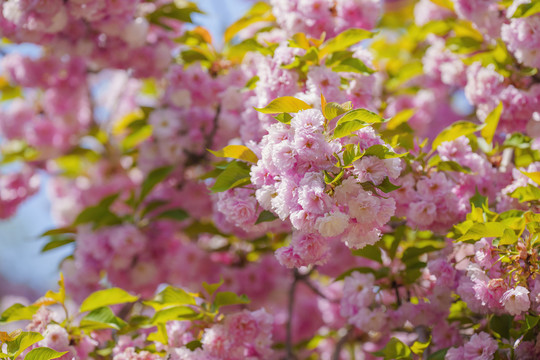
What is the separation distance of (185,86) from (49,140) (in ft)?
4.62

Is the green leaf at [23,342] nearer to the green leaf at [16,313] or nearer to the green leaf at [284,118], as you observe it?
the green leaf at [16,313]

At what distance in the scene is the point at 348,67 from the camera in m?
2.10

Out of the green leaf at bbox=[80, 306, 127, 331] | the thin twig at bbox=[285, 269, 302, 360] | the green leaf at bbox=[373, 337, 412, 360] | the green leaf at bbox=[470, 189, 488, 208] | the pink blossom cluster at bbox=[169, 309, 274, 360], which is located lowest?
the thin twig at bbox=[285, 269, 302, 360]

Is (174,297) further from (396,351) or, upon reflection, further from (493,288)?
(493,288)

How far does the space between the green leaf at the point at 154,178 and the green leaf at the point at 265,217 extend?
3.85 feet

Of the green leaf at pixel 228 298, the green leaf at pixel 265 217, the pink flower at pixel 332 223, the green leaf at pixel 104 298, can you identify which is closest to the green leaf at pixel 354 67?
the green leaf at pixel 265 217

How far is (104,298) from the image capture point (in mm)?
2076

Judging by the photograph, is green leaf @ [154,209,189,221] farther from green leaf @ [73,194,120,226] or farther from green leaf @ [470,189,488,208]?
green leaf @ [470,189,488,208]

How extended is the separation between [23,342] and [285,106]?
3.62ft

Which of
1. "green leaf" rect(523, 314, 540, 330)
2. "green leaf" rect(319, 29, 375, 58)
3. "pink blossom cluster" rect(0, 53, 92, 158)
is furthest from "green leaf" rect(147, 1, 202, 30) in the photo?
"green leaf" rect(523, 314, 540, 330)

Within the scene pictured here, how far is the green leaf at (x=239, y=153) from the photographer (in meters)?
1.82

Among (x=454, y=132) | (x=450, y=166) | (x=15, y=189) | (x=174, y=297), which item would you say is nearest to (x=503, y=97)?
(x=454, y=132)

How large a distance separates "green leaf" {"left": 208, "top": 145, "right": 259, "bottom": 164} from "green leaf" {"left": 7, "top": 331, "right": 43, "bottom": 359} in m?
0.81

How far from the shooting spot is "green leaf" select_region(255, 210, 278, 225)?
1794 millimetres
